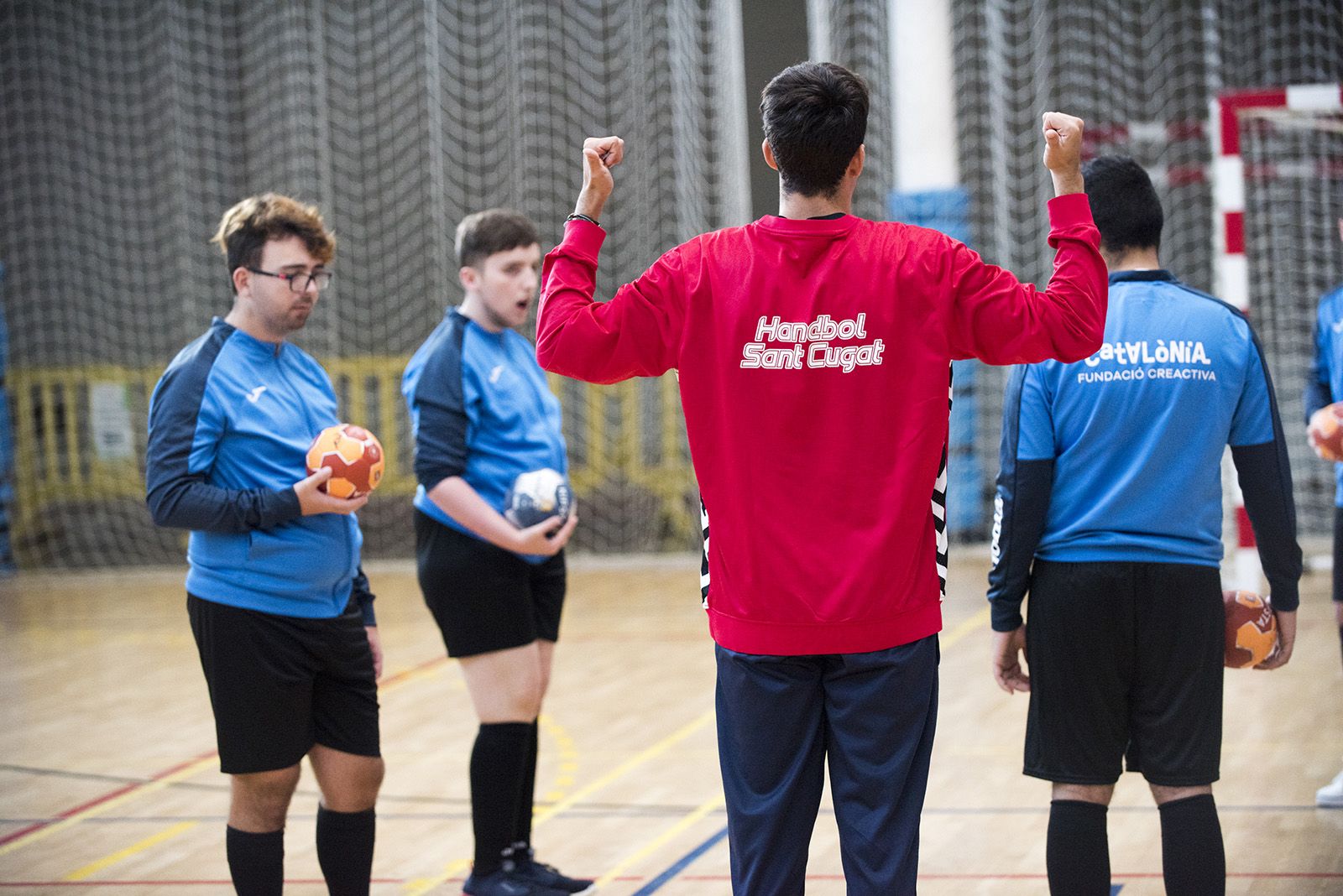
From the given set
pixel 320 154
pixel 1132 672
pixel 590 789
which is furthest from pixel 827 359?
pixel 320 154

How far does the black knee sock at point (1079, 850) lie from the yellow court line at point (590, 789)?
5.61 feet

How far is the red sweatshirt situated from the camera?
1919mm

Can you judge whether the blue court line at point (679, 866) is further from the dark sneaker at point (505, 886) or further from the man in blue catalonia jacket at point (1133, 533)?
the man in blue catalonia jacket at point (1133, 533)

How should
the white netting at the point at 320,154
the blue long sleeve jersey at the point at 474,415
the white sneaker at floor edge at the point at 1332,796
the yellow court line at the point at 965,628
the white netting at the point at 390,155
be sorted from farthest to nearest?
1. the white netting at the point at 320,154
2. the white netting at the point at 390,155
3. the yellow court line at the point at 965,628
4. the white sneaker at floor edge at the point at 1332,796
5. the blue long sleeve jersey at the point at 474,415

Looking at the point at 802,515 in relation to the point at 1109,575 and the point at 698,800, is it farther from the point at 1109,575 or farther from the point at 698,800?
A: the point at 698,800

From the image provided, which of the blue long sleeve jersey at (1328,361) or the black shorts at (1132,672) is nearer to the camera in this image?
the black shorts at (1132,672)

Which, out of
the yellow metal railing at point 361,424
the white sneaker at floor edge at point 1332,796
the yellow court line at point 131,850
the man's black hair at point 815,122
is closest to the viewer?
the man's black hair at point 815,122

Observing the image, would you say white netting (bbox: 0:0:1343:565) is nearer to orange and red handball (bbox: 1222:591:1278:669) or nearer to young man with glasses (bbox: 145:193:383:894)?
young man with glasses (bbox: 145:193:383:894)

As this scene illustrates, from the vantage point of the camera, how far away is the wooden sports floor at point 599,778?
364 cm

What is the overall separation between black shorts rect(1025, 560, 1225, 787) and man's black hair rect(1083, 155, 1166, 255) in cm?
59

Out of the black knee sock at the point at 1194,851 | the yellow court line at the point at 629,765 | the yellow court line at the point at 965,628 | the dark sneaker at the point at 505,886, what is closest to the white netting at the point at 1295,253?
the yellow court line at the point at 965,628

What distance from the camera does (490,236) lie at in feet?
11.1

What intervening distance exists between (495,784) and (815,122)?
1.98m

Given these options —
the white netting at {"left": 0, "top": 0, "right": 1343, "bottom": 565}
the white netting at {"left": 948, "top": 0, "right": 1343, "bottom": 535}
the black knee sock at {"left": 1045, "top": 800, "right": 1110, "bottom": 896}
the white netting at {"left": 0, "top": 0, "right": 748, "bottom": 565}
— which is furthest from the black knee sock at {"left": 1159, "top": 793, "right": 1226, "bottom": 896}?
the white netting at {"left": 0, "top": 0, "right": 748, "bottom": 565}
